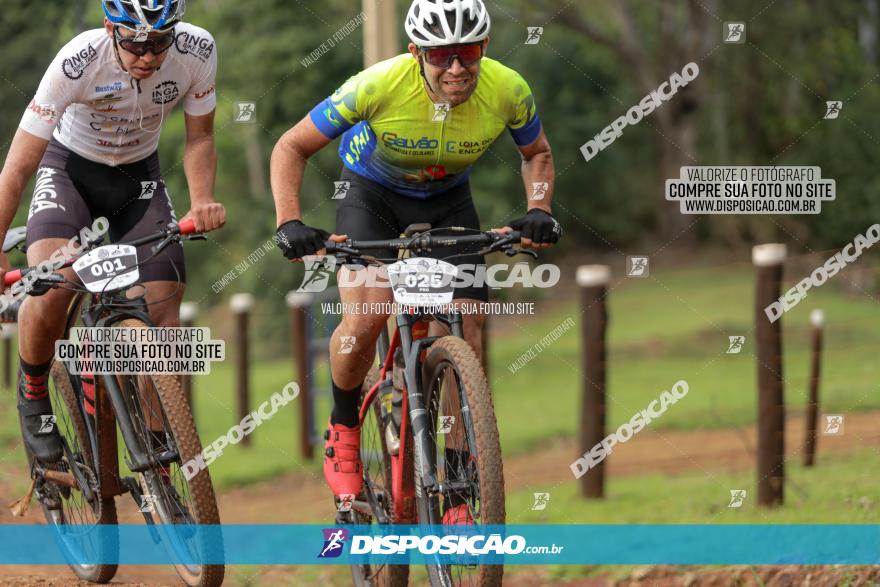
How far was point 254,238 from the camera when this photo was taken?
2156 centimetres

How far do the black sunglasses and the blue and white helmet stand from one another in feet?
0.25

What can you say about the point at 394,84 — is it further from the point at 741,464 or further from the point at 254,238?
the point at 254,238

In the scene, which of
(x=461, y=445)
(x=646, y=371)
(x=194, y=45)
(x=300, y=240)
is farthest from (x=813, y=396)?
(x=646, y=371)

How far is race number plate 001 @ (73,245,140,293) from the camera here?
18.7 feet

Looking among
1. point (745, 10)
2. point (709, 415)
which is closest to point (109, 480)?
point (709, 415)

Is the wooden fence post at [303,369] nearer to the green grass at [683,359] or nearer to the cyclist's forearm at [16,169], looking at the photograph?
the green grass at [683,359]

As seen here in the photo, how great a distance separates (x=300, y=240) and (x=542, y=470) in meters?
7.93

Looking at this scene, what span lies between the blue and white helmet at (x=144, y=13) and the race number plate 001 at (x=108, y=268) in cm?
95

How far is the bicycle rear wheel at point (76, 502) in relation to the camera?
20.7ft

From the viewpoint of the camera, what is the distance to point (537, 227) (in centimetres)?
538

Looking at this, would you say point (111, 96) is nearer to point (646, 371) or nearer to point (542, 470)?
point (542, 470)

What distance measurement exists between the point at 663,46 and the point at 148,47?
24795mm

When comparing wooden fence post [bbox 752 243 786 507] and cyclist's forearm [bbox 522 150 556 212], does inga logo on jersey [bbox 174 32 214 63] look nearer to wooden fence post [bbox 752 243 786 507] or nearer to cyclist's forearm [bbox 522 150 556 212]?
cyclist's forearm [bbox 522 150 556 212]

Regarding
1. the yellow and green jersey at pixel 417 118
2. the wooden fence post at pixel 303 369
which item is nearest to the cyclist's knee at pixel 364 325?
the yellow and green jersey at pixel 417 118
